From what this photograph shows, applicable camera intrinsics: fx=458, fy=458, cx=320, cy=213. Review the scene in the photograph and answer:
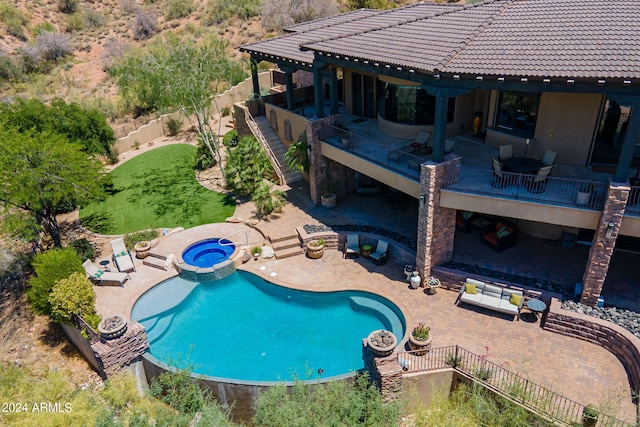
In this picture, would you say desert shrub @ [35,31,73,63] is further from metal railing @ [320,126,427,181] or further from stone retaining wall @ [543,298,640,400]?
stone retaining wall @ [543,298,640,400]

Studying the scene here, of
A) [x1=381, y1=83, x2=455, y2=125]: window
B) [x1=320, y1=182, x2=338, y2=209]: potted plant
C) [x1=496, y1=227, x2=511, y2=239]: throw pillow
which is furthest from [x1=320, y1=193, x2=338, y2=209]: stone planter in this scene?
[x1=496, y1=227, x2=511, y2=239]: throw pillow

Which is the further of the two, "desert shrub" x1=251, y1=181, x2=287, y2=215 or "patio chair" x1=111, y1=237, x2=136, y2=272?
"desert shrub" x1=251, y1=181, x2=287, y2=215

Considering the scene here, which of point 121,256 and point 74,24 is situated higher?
point 74,24

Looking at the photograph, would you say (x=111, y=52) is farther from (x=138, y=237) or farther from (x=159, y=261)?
(x=159, y=261)

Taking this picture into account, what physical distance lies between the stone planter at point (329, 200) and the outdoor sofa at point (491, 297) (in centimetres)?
893

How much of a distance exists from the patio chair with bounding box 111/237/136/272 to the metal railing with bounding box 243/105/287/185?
9.84 m

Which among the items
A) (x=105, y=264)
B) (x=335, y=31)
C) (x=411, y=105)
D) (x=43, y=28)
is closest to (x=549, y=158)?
(x=411, y=105)

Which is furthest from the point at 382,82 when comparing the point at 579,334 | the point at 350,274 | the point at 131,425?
the point at 131,425

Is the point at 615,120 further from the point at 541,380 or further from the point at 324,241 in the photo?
the point at 324,241

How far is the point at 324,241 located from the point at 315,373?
766cm

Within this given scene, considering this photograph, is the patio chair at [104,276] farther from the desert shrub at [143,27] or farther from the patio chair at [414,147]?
the desert shrub at [143,27]

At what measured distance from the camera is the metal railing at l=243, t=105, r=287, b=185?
28.3m

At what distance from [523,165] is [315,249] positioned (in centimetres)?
989

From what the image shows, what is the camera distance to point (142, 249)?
22.9 m
